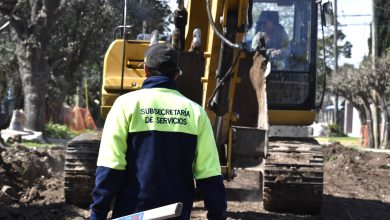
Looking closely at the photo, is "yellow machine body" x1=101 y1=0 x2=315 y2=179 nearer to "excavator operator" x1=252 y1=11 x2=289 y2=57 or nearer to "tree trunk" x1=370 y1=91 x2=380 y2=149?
"excavator operator" x1=252 y1=11 x2=289 y2=57

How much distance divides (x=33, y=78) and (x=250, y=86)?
1660cm

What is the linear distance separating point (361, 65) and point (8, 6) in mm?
22100

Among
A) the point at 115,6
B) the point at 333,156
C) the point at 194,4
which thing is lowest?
the point at 333,156

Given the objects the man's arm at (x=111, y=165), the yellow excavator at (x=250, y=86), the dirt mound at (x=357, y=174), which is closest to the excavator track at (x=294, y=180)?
the yellow excavator at (x=250, y=86)

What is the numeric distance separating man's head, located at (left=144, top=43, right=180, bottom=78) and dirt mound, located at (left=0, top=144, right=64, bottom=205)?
20.4ft

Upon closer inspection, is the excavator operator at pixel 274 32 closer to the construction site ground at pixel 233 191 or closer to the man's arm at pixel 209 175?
the construction site ground at pixel 233 191

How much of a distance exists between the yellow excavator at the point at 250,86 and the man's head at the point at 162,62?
2756mm

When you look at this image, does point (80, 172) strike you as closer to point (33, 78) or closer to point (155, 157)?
point (155, 157)

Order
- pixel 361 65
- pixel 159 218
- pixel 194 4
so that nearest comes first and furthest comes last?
pixel 159 218, pixel 194 4, pixel 361 65

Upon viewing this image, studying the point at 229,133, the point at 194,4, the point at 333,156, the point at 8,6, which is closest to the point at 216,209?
the point at 229,133

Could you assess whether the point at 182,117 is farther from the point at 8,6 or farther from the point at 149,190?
the point at 8,6

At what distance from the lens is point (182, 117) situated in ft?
14.7

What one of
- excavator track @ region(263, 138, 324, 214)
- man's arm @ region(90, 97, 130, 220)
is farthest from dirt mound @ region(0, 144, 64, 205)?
man's arm @ region(90, 97, 130, 220)

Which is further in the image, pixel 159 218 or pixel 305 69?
pixel 305 69
